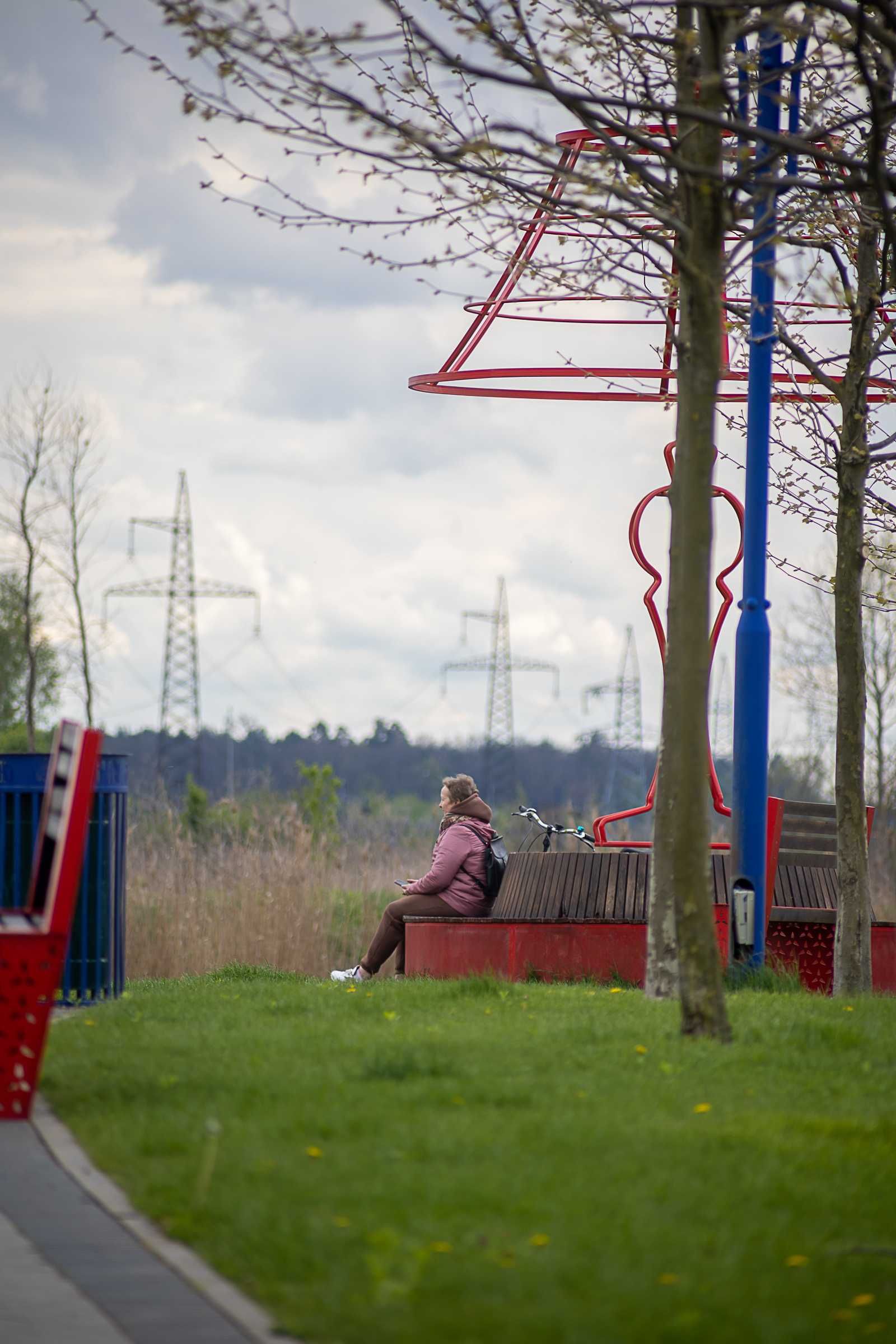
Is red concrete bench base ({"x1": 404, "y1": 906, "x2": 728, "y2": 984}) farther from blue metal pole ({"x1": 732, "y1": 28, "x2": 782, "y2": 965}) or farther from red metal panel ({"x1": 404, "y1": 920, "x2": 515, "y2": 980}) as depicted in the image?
blue metal pole ({"x1": 732, "y1": 28, "x2": 782, "y2": 965})

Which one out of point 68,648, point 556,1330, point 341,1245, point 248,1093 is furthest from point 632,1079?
point 68,648

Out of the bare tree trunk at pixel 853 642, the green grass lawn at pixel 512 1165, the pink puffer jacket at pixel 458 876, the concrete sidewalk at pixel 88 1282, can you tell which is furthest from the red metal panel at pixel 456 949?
the concrete sidewalk at pixel 88 1282

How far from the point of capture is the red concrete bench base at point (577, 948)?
10656mm

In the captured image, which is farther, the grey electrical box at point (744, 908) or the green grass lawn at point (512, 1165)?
the grey electrical box at point (744, 908)

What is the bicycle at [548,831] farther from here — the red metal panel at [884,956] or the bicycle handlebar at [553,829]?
the red metal panel at [884,956]

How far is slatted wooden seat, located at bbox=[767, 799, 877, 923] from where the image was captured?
1088 centimetres

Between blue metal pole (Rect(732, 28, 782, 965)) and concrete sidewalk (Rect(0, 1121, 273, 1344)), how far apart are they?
5620 mm

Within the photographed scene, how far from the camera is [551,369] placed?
35.2 feet

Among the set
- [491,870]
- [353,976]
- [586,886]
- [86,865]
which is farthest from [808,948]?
[86,865]

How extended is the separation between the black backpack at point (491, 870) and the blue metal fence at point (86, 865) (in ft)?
11.9

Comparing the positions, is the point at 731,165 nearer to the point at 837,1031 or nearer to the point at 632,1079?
the point at 837,1031

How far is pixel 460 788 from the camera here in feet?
39.0

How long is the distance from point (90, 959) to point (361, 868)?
323 inches

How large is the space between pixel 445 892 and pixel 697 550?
510 centimetres
